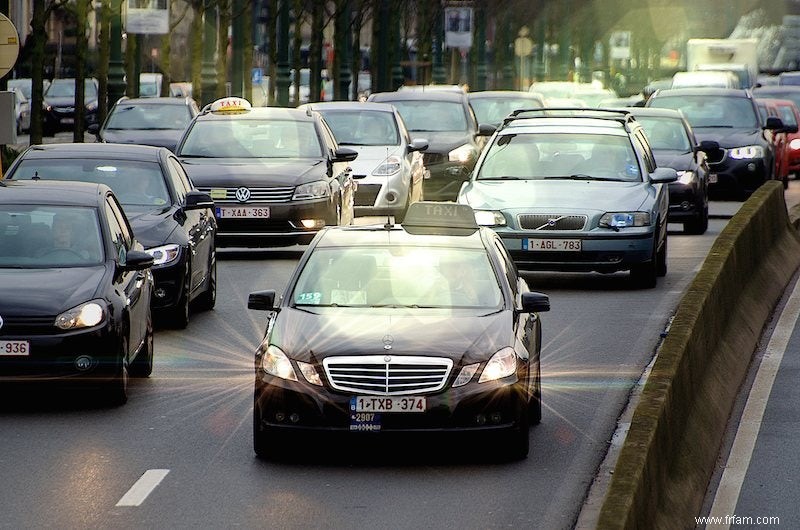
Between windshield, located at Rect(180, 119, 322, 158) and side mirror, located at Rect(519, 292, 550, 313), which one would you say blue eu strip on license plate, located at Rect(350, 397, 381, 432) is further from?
windshield, located at Rect(180, 119, 322, 158)

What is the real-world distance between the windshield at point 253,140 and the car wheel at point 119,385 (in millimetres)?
11173

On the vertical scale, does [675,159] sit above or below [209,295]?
above

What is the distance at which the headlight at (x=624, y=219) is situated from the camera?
61.4 ft

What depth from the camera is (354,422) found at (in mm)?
9883

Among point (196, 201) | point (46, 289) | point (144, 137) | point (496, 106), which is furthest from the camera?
point (496, 106)

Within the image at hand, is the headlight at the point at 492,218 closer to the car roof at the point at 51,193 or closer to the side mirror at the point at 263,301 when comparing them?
the car roof at the point at 51,193

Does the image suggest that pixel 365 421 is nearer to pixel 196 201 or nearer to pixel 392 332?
pixel 392 332

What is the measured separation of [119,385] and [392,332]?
8.26 ft

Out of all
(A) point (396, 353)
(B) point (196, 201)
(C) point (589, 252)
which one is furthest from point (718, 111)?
(A) point (396, 353)

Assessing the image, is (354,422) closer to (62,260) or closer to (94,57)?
(62,260)

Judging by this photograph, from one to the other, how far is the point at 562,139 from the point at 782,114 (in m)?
22.3

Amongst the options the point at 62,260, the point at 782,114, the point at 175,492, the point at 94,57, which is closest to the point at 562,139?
the point at 62,260

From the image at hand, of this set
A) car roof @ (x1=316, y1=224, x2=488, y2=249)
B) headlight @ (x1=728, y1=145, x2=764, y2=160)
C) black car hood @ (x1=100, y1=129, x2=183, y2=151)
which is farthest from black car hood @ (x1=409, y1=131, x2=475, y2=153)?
car roof @ (x1=316, y1=224, x2=488, y2=249)

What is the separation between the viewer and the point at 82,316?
11852 millimetres
